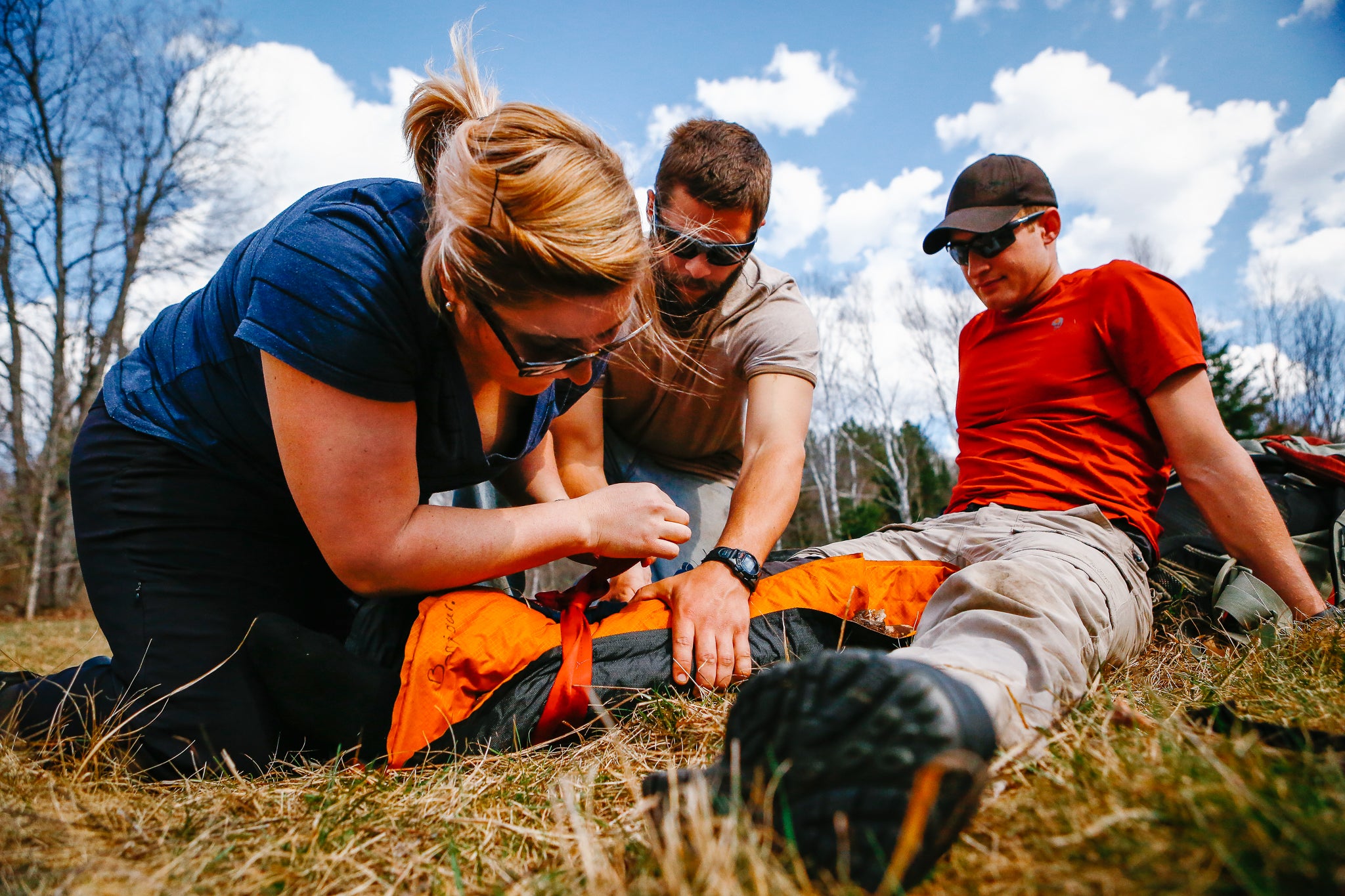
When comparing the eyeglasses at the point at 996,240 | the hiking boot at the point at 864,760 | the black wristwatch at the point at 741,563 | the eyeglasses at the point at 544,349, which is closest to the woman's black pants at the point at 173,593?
the eyeglasses at the point at 544,349

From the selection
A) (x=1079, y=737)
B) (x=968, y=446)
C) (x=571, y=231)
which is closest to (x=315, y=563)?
(x=571, y=231)

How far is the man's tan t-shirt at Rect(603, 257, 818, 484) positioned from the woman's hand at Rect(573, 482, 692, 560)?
1.07 metres

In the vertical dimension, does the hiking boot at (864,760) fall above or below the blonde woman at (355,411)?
below

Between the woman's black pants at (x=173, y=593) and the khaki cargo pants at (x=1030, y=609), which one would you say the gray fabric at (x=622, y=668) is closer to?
the khaki cargo pants at (x=1030, y=609)

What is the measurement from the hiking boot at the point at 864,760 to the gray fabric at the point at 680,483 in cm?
291

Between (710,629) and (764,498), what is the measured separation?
0.72 meters

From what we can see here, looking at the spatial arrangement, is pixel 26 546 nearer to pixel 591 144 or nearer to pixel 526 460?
pixel 526 460

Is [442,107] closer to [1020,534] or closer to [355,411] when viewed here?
[355,411]

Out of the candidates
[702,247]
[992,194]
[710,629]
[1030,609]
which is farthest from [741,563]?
[992,194]

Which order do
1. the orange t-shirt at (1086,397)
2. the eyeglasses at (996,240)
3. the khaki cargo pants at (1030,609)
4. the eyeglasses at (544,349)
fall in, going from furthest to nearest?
the eyeglasses at (996,240), the orange t-shirt at (1086,397), the eyeglasses at (544,349), the khaki cargo pants at (1030,609)

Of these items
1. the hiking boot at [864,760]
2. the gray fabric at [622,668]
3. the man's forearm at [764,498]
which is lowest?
the gray fabric at [622,668]

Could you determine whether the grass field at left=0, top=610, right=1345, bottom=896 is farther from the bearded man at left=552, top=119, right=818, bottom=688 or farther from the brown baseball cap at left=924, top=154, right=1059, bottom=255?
the brown baseball cap at left=924, top=154, right=1059, bottom=255

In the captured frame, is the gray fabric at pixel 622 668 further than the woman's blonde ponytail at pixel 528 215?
Yes

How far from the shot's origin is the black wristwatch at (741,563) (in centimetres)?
219
